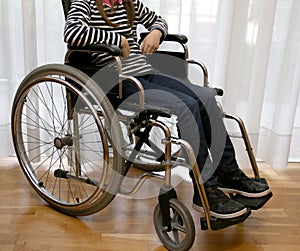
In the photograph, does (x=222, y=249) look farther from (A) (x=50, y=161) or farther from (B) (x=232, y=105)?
(A) (x=50, y=161)

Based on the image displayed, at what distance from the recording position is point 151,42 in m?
1.65

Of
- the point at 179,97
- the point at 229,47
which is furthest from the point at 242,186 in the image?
the point at 229,47

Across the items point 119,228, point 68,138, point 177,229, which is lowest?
point 119,228

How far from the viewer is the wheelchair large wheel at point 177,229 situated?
4.69 feet

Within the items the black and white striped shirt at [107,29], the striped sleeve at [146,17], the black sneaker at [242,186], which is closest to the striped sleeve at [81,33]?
the black and white striped shirt at [107,29]

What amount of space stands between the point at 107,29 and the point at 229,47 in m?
0.67

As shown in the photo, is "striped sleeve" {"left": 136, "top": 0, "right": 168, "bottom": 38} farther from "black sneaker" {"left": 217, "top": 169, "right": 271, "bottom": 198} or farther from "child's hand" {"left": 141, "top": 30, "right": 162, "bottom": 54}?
"black sneaker" {"left": 217, "top": 169, "right": 271, "bottom": 198}

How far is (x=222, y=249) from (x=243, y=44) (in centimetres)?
99

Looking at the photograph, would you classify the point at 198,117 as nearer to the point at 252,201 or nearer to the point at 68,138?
the point at 252,201

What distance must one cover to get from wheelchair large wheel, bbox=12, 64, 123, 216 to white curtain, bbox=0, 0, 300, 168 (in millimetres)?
151

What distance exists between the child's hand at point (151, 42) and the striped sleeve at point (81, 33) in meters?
0.17

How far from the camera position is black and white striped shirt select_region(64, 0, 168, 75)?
148cm

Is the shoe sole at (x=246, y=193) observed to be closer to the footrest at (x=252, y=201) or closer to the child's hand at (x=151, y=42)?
the footrest at (x=252, y=201)

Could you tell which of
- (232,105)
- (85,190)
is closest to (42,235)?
(85,190)
